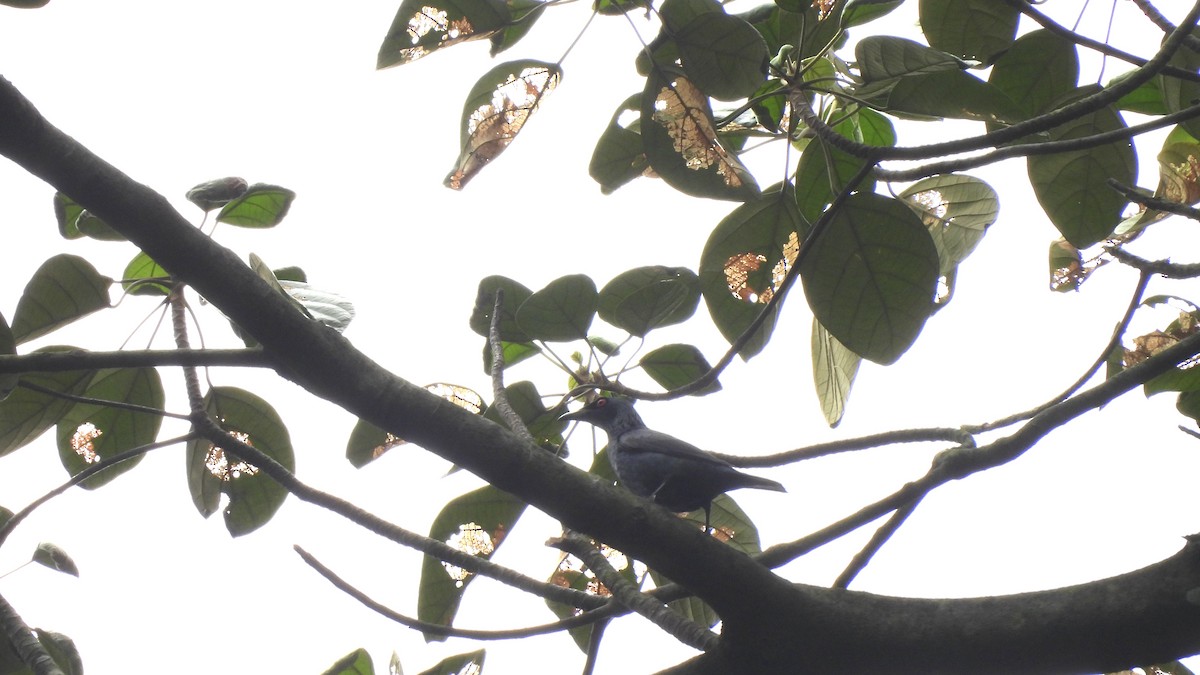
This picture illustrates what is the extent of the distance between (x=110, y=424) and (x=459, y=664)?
134 centimetres

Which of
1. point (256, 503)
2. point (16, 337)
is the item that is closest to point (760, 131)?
point (256, 503)

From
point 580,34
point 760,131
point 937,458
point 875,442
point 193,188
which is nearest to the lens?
point 937,458

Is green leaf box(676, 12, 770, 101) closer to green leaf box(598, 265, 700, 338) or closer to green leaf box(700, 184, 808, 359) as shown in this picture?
green leaf box(700, 184, 808, 359)

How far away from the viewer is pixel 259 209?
9.20 feet

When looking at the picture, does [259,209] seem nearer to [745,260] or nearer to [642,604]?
[745,260]

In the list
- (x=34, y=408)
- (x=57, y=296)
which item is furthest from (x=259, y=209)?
(x=34, y=408)

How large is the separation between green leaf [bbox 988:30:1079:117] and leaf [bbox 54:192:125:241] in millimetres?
2530

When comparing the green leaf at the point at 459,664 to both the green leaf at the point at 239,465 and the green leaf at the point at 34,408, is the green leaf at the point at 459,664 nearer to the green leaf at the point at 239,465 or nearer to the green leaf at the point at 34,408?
the green leaf at the point at 239,465

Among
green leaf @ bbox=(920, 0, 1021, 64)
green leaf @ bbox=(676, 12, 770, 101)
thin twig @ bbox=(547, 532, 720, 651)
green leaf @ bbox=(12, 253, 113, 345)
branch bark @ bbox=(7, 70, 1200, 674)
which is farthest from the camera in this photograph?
green leaf @ bbox=(920, 0, 1021, 64)

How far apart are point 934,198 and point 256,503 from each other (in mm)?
2409

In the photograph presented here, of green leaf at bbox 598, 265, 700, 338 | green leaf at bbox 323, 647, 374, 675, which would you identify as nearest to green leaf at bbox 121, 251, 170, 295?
green leaf at bbox 323, 647, 374, 675

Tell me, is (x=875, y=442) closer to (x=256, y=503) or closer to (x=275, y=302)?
(x=275, y=302)

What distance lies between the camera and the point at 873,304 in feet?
8.41

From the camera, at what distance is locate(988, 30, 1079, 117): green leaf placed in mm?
2580
